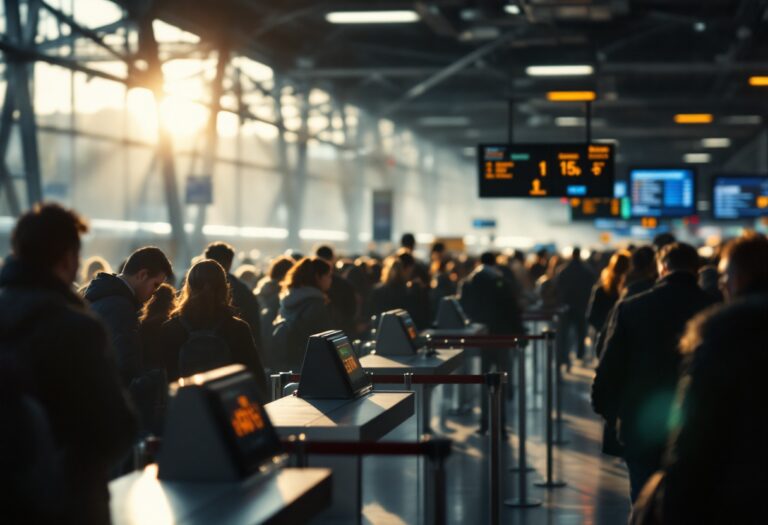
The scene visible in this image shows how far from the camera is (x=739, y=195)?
30.4 meters

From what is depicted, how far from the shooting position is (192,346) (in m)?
7.22

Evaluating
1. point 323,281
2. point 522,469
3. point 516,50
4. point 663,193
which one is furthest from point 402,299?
point 516,50

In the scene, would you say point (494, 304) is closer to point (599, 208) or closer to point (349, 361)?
point (349, 361)

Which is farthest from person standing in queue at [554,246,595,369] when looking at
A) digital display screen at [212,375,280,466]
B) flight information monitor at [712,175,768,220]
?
digital display screen at [212,375,280,466]

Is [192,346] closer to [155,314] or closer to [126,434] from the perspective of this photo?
[155,314]

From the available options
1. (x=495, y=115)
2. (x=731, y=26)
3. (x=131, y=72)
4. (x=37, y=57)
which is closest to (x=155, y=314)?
(x=37, y=57)

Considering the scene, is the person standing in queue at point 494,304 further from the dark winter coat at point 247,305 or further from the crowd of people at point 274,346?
the dark winter coat at point 247,305

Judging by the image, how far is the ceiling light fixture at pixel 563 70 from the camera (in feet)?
80.5

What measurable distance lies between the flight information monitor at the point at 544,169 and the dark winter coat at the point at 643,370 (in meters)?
15.3

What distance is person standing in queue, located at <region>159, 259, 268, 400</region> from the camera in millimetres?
7199

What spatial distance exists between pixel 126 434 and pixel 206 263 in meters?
3.48

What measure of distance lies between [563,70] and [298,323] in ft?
51.2

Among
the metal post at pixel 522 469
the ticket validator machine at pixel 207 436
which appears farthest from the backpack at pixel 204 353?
the metal post at pixel 522 469

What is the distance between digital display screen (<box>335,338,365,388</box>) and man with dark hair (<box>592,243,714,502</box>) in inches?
50.4
